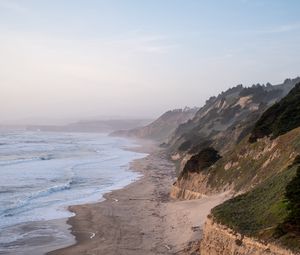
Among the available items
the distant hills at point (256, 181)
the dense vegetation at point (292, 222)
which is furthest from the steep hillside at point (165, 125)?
the dense vegetation at point (292, 222)

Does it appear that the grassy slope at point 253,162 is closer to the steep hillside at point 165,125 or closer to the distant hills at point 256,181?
the distant hills at point 256,181

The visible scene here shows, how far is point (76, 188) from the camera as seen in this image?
132 feet

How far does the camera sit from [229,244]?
17109 millimetres

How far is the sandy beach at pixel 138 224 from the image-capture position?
2184 cm

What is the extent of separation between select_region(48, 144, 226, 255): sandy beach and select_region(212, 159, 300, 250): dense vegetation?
9.35 ft

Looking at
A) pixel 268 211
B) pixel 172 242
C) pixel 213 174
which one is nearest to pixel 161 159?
pixel 213 174

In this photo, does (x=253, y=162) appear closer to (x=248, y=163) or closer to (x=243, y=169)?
(x=248, y=163)

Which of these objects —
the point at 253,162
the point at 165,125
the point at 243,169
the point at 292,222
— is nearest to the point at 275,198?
the point at 292,222

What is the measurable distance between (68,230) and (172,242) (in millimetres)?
6357

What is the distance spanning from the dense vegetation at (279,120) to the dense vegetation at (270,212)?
793 centimetres

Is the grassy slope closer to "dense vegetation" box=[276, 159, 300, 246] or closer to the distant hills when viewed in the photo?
the distant hills

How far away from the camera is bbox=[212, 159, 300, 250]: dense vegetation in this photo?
15.2m

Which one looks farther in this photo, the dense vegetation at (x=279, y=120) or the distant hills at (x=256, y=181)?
the dense vegetation at (x=279, y=120)

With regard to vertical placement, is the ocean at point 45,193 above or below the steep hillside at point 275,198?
below
